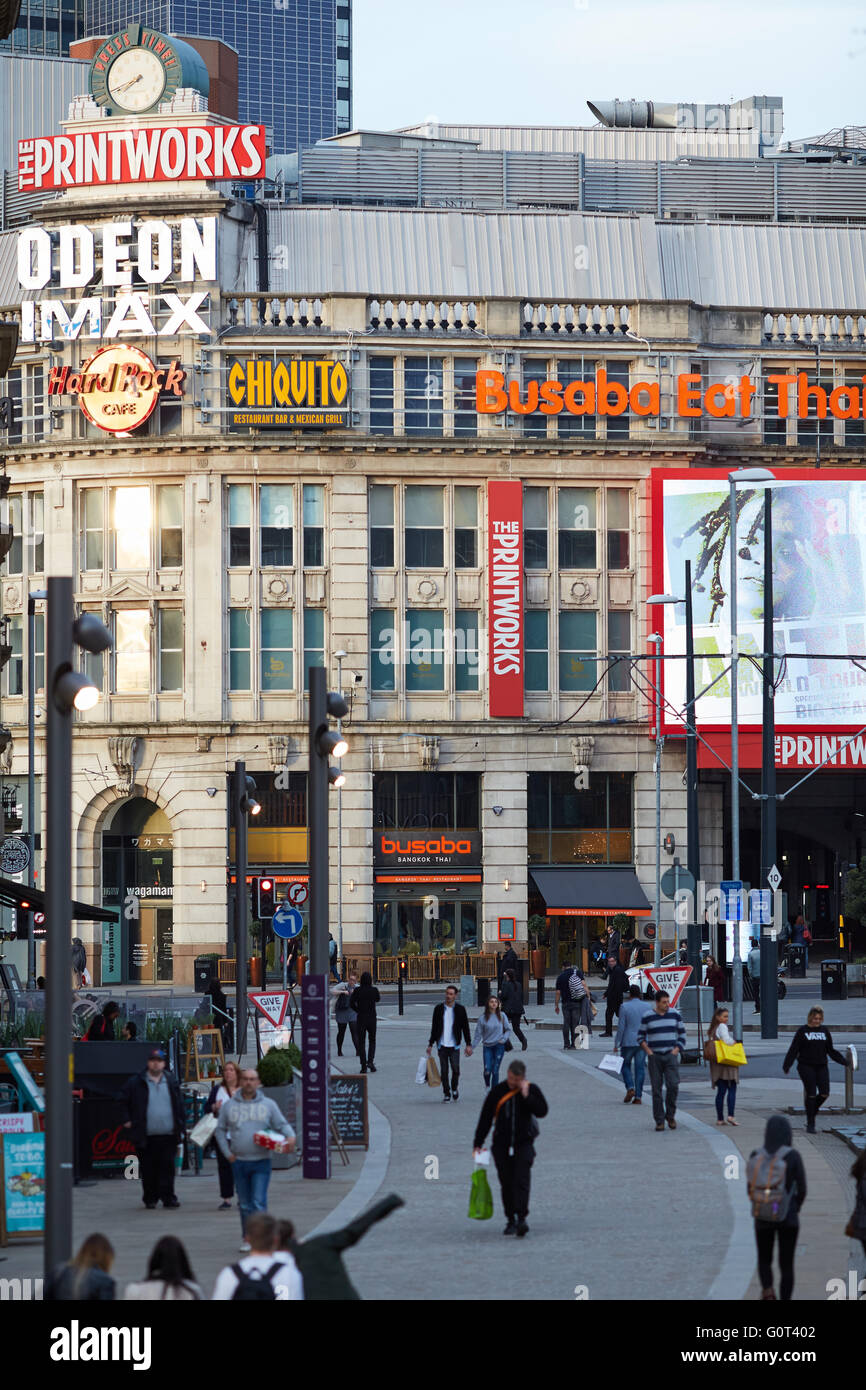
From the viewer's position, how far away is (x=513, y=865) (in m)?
66.9

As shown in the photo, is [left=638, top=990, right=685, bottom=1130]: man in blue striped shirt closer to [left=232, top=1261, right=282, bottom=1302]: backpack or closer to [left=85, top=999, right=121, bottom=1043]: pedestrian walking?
[left=85, top=999, right=121, bottom=1043]: pedestrian walking

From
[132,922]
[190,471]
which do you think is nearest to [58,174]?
[190,471]

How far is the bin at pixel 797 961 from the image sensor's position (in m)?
64.1

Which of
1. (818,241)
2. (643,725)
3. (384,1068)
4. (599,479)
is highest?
(818,241)

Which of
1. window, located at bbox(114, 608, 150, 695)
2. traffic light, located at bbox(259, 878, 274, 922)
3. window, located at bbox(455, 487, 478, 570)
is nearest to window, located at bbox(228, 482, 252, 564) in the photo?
window, located at bbox(114, 608, 150, 695)

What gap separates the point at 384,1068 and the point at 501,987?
10.8 feet

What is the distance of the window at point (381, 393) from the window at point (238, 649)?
6811 millimetres

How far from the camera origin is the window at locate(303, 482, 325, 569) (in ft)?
219

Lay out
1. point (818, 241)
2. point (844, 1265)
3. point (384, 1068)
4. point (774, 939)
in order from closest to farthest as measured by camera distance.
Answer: point (844, 1265), point (384, 1068), point (774, 939), point (818, 241)

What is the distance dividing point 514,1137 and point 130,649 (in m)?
48.4

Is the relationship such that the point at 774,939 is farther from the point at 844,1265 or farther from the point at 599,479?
the point at 599,479

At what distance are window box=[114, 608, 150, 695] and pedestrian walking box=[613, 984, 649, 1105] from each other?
121ft

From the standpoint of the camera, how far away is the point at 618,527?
224 feet

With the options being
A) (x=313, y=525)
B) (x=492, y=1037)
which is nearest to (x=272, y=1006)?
(x=492, y=1037)
